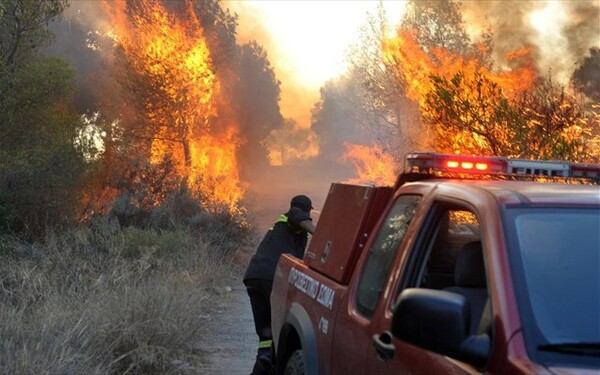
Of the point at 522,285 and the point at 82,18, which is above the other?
the point at 82,18

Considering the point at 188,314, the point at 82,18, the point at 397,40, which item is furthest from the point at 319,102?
the point at 188,314

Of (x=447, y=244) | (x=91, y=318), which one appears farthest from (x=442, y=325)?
(x=91, y=318)

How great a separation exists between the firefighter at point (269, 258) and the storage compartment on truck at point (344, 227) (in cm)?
155

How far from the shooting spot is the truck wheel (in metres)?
4.59

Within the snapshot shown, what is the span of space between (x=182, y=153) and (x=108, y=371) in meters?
22.6

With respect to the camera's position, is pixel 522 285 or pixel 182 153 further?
pixel 182 153

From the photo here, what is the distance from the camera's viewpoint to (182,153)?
28406 millimetres

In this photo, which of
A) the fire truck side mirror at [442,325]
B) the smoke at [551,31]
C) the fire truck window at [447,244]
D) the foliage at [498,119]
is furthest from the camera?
the smoke at [551,31]

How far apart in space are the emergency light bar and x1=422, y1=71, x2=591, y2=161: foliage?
6226 millimetres

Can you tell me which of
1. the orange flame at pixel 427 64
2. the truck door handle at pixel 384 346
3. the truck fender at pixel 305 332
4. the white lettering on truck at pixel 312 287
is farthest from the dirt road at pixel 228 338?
the orange flame at pixel 427 64

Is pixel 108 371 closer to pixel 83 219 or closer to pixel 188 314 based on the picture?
pixel 188 314

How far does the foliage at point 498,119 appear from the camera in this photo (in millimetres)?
10938

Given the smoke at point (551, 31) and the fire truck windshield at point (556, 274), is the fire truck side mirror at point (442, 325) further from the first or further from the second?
the smoke at point (551, 31)

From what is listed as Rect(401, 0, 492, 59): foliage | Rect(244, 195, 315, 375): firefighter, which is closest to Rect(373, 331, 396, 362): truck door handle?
Rect(244, 195, 315, 375): firefighter
